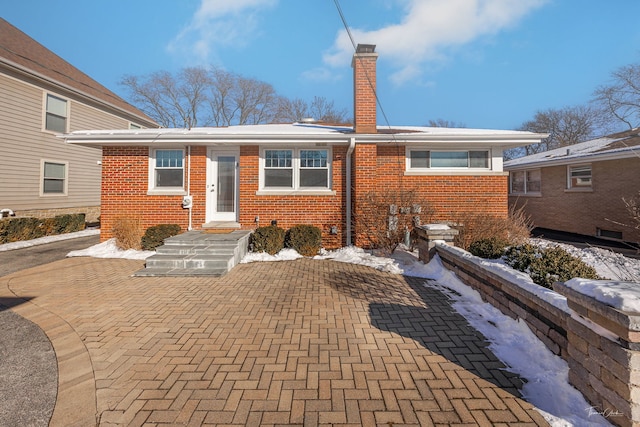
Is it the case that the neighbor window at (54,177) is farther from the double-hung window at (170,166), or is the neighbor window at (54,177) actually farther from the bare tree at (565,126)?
the bare tree at (565,126)

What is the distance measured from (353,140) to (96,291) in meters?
6.49

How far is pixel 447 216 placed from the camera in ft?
26.5

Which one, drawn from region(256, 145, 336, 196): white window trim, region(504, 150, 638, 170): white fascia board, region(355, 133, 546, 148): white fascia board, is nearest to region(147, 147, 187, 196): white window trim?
region(256, 145, 336, 196): white window trim

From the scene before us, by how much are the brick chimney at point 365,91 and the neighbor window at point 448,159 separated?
62.1 inches

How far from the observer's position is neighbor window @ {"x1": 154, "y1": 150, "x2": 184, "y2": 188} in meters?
8.45

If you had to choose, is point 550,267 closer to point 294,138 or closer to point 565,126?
point 294,138

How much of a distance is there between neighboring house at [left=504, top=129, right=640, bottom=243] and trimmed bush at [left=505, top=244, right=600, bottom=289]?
282 inches

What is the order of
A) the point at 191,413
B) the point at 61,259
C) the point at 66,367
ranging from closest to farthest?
the point at 191,413, the point at 66,367, the point at 61,259

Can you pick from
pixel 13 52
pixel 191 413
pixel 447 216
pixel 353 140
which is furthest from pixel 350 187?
pixel 13 52

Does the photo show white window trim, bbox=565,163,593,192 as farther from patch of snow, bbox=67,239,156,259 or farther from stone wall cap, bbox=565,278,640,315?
patch of snow, bbox=67,239,156,259

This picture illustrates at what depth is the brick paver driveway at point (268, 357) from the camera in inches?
82.0

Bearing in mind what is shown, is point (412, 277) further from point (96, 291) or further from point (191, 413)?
point (96, 291)

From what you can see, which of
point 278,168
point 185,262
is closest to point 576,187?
point 278,168

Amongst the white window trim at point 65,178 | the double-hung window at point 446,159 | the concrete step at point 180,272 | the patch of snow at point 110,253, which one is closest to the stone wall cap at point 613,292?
the concrete step at point 180,272
